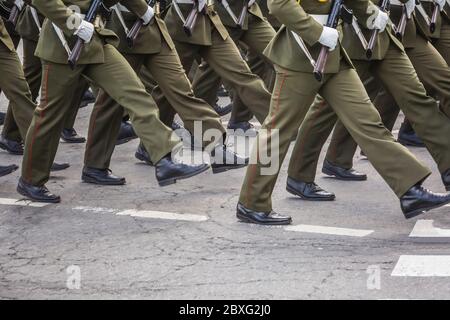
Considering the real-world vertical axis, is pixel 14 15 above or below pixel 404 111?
below

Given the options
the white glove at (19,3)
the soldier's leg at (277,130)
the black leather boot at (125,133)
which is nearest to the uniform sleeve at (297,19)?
the soldier's leg at (277,130)

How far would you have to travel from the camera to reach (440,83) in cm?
823

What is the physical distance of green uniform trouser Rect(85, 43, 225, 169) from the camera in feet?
27.2

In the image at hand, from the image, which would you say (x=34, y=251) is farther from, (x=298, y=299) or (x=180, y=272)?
(x=298, y=299)

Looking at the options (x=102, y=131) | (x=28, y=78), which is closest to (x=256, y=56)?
(x=28, y=78)

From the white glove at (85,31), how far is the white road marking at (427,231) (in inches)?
88.9

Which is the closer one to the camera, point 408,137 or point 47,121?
point 47,121

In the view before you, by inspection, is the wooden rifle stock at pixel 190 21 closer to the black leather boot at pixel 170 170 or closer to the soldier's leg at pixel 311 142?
the soldier's leg at pixel 311 142

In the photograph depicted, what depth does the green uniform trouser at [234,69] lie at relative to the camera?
872 cm

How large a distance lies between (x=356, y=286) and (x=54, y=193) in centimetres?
298

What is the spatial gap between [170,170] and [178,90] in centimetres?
82

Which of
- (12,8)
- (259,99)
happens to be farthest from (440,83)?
Answer: (12,8)

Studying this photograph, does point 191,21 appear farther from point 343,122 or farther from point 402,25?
point 343,122

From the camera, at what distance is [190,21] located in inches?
344
